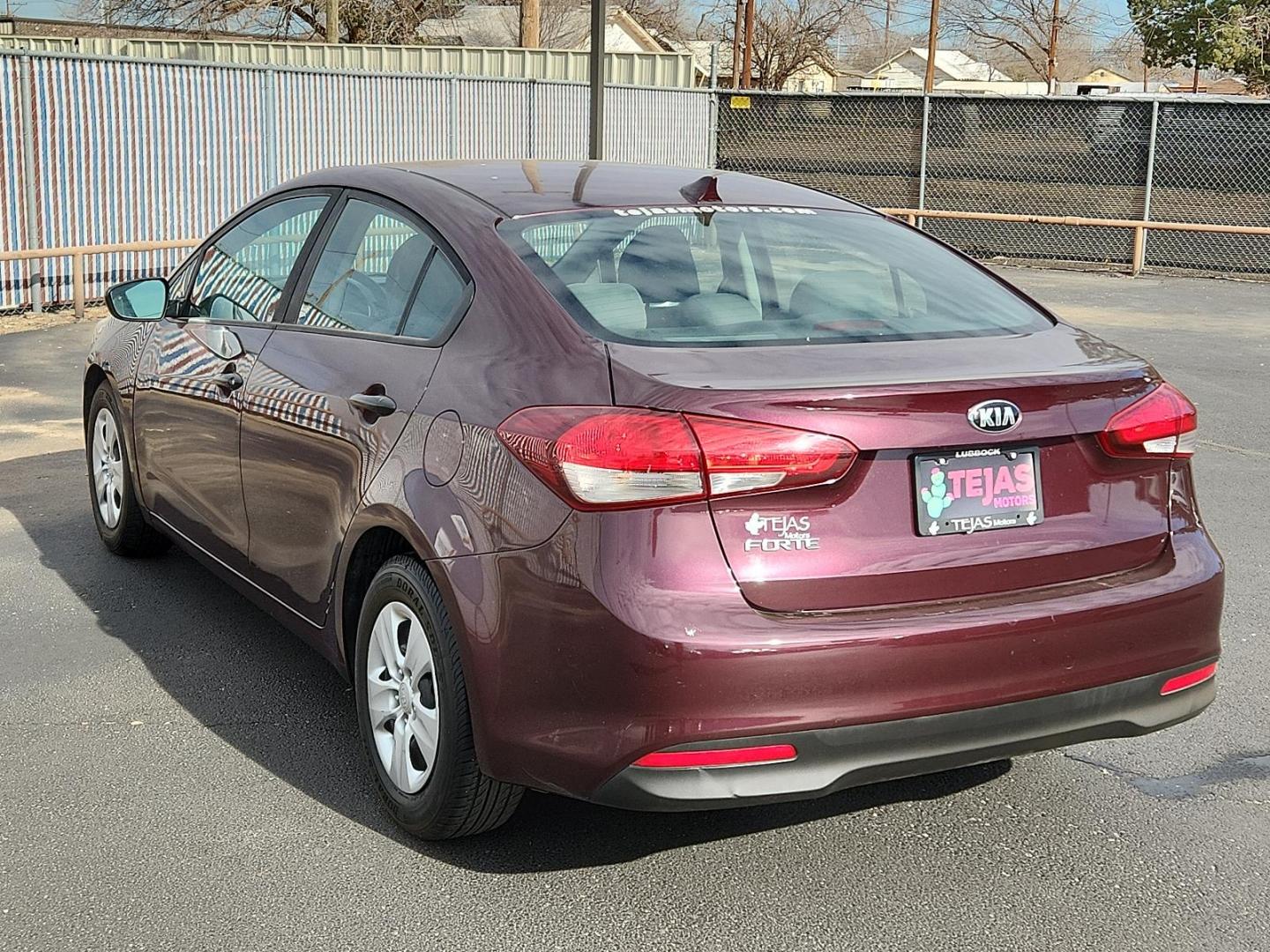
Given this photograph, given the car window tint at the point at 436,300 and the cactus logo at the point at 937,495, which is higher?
the car window tint at the point at 436,300

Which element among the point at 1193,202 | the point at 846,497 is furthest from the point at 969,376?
the point at 1193,202

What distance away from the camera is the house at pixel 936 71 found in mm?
106500

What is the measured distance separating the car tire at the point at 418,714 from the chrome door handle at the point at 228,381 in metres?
1.10

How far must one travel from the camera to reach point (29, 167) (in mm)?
13727

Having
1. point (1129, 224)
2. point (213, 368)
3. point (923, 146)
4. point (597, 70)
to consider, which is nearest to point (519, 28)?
point (923, 146)

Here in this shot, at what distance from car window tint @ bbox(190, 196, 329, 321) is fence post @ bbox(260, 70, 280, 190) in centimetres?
1191

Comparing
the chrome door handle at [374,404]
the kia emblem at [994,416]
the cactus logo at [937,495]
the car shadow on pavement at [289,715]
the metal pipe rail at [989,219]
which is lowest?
the car shadow on pavement at [289,715]

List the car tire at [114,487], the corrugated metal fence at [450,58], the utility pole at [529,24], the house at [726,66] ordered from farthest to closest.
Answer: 1. the house at [726,66]
2. the utility pole at [529,24]
3. the corrugated metal fence at [450,58]
4. the car tire at [114,487]

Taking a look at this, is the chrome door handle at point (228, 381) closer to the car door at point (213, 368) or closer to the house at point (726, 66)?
the car door at point (213, 368)

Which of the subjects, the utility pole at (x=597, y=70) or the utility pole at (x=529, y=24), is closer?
the utility pole at (x=597, y=70)

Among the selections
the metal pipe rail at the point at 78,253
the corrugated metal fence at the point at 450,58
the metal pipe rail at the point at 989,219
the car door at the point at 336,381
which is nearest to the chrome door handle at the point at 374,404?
the car door at the point at 336,381

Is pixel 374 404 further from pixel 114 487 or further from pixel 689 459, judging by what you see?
pixel 114 487

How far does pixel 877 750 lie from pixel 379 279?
1.91 meters

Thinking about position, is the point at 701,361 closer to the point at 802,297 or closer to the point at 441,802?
the point at 802,297
